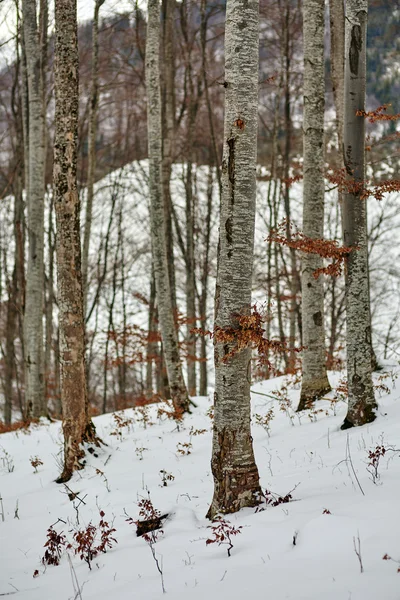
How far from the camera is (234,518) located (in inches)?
155

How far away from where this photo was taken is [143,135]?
19.8 metres

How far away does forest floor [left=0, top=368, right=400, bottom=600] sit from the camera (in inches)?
117

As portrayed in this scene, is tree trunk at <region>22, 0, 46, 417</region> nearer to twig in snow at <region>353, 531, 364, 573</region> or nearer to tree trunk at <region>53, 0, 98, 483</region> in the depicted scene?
tree trunk at <region>53, 0, 98, 483</region>

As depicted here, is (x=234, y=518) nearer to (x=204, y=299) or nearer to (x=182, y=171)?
(x=204, y=299)

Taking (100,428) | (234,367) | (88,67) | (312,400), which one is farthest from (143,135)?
(234,367)

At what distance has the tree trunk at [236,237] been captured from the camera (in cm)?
398

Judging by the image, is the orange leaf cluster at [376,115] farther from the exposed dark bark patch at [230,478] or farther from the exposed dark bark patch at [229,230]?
the exposed dark bark patch at [230,478]

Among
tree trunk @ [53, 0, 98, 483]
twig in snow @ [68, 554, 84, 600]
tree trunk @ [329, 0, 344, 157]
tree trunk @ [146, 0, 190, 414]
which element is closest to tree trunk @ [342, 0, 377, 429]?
tree trunk @ [329, 0, 344, 157]

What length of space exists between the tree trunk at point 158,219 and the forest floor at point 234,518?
Answer: 1.58 metres

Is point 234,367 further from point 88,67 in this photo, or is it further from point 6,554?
point 88,67

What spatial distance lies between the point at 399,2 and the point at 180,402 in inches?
339

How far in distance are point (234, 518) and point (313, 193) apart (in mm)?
4984

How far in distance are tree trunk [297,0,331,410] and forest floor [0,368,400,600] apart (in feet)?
1.73

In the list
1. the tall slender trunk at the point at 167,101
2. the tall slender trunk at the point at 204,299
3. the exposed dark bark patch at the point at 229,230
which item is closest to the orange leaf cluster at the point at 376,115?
the exposed dark bark patch at the point at 229,230
